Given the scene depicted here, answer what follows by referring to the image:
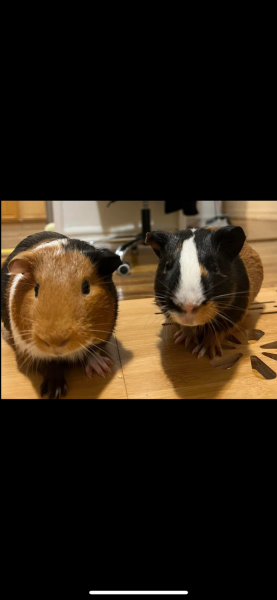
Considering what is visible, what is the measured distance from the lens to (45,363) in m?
0.76

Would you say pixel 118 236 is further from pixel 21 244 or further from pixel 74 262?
pixel 74 262

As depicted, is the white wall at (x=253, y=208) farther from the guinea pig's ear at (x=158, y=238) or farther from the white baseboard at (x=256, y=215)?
the guinea pig's ear at (x=158, y=238)

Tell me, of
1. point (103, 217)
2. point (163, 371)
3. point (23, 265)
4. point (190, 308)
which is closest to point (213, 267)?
point (190, 308)

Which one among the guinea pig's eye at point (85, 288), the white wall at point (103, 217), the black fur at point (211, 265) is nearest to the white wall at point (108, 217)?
the white wall at point (103, 217)

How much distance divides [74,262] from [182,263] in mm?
229

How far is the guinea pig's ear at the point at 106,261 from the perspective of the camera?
804 millimetres

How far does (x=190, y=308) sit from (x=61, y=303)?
0.82 feet

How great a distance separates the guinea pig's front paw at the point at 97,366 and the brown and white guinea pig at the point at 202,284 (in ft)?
0.59

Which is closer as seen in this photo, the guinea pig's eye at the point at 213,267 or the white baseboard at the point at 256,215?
the guinea pig's eye at the point at 213,267

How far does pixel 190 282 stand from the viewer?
2.50 ft

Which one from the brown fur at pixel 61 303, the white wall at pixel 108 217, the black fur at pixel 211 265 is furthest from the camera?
the white wall at pixel 108 217

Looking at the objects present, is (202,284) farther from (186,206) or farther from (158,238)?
(186,206)

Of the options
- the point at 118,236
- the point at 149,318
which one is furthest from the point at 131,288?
the point at 118,236

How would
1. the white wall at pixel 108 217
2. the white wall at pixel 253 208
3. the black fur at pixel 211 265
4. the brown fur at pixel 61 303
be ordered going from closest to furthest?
1. the brown fur at pixel 61 303
2. the black fur at pixel 211 265
3. the white wall at pixel 253 208
4. the white wall at pixel 108 217
